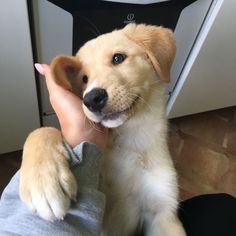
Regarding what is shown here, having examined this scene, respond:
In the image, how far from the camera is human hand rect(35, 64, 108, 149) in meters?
0.96

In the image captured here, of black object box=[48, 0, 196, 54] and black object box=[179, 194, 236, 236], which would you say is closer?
black object box=[179, 194, 236, 236]

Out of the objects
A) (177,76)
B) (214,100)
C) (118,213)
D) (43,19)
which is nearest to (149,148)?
A: (118,213)

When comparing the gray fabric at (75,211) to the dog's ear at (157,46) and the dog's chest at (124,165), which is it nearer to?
the dog's chest at (124,165)

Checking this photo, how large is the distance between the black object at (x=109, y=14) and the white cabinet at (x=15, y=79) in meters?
0.16

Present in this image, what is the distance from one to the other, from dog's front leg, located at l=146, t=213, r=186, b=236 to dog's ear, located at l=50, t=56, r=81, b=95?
0.48 m

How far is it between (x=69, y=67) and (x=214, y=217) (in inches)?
25.3

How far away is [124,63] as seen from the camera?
3.34 feet

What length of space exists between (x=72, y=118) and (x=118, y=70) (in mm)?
191

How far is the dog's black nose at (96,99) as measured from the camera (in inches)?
34.9

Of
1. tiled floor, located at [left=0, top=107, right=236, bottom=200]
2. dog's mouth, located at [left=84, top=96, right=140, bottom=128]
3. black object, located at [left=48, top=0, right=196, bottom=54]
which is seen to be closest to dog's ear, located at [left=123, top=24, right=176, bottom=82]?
dog's mouth, located at [left=84, top=96, right=140, bottom=128]

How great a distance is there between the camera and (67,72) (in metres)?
1.05

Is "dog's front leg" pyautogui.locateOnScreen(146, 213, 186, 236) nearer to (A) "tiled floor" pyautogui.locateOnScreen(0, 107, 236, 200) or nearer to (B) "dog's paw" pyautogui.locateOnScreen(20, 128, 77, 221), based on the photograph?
(B) "dog's paw" pyautogui.locateOnScreen(20, 128, 77, 221)

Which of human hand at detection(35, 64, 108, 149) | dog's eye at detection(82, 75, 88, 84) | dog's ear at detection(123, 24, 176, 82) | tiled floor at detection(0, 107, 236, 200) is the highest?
dog's ear at detection(123, 24, 176, 82)

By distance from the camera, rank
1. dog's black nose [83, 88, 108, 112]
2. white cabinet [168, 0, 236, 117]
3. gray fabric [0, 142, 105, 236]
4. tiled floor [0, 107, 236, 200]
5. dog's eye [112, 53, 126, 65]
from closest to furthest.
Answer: gray fabric [0, 142, 105, 236] < dog's black nose [83, 88, 108, 112] < dog's eye [112, 53, 126, 65] < white cabinet [168, 0, 236, 117] < tiled floor [0, 107, 236, 200]
